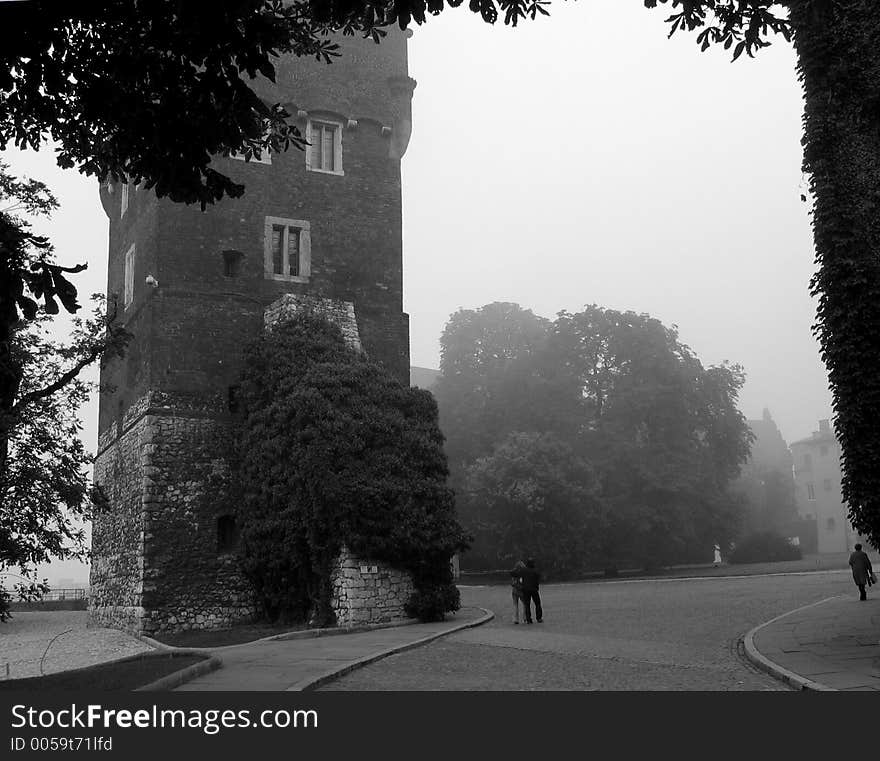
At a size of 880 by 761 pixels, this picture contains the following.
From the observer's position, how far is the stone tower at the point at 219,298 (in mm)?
25297

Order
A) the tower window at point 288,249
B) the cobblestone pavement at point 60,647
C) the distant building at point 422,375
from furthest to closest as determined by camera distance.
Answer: the distant building at point 422,375 < the tower window at point 288,249 < the cobblestone pavement at point 60,647

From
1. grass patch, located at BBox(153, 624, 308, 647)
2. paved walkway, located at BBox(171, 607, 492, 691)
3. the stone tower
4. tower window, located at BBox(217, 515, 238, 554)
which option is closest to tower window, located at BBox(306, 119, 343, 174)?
the stone tower

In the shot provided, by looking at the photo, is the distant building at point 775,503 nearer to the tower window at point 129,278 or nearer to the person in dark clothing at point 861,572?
the person in dark clothing at point 861,572

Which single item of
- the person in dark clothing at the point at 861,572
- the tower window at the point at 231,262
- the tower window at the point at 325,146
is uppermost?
the tower window at the point at 325,146

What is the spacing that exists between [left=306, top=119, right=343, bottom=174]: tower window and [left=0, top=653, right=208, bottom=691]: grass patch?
18120 mm

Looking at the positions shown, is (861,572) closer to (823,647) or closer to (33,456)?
(823,647)

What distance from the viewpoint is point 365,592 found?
73.0 feet

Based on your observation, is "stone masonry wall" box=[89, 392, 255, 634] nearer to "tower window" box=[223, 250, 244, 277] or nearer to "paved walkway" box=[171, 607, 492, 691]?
"tower window" box=[223, 250, 244, 277]

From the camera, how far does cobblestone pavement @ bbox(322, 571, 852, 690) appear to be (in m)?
12.0

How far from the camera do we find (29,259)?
8422 millimetres

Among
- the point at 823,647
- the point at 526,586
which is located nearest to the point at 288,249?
the point at 526,586

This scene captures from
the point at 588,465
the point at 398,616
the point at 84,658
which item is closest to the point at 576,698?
the point at 398,616

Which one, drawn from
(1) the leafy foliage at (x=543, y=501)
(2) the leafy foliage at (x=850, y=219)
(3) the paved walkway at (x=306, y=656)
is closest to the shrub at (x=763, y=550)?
(1) the leafy foliage at (x=543, y=501)

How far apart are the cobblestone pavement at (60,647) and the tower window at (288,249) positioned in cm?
1138
